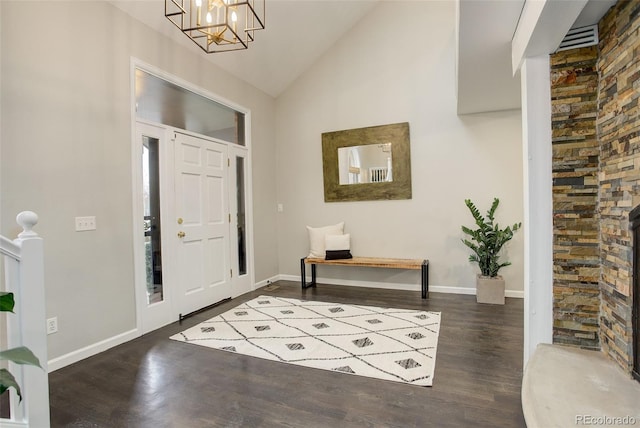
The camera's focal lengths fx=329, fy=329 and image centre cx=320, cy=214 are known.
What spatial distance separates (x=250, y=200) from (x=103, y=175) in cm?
205

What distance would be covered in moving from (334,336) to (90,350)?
2012mm

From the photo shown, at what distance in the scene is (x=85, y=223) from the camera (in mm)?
2656

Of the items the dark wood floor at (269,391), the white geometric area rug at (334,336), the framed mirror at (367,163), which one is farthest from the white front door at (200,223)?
the framed mirror at (367,163)

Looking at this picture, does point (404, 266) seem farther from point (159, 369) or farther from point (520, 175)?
point (159, 369)

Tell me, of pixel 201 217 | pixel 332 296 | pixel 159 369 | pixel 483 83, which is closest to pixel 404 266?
pixel 332 296

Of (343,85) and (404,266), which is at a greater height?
(343,85)

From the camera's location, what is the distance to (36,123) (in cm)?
237

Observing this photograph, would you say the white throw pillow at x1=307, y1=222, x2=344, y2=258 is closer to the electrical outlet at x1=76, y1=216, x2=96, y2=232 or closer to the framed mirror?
the framed mirror

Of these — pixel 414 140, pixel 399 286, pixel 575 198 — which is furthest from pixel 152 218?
pixel 575 198

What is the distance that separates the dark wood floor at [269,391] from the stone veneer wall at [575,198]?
22.0 inches

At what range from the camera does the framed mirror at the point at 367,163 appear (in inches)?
177

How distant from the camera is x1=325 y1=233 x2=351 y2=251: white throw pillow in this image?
180 inches

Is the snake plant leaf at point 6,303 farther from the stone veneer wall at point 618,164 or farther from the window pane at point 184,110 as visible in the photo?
the stone veneer wall at point 618,164

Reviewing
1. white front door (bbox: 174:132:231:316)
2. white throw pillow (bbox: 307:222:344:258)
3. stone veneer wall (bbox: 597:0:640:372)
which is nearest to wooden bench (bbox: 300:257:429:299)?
white throw pillow (bbox: 307:222:344:258)
